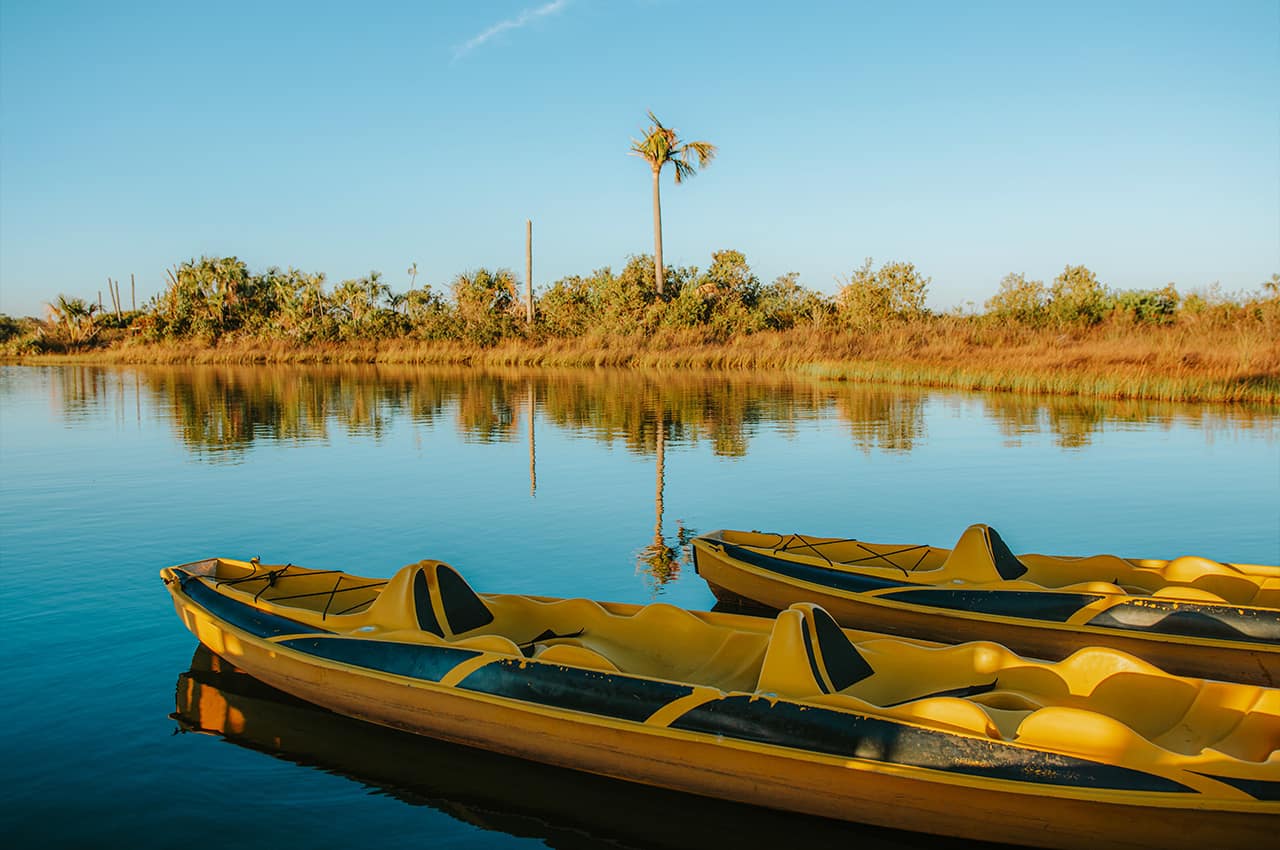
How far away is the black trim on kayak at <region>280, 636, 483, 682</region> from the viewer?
17.7ft

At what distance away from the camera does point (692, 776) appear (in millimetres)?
4766

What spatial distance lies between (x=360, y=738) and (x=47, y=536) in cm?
733

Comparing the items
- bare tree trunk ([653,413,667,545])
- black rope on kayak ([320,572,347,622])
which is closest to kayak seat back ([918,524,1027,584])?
bare tree trunk ([653,413,667,545])

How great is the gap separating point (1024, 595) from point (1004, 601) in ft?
0.48

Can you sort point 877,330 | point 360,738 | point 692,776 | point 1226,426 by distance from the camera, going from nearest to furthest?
point 692,776 → point 360,738 → point 1226,426 → point 877,330

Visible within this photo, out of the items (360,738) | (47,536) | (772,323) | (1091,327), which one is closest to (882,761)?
(360,738)

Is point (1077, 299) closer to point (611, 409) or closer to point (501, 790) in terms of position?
point (611, 409)

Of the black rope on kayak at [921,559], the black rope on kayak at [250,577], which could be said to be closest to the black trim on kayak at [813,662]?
the black rope on kayak at [921,559]

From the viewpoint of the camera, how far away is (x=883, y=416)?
75.8ft

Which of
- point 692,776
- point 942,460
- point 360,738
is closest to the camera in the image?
point 692,776

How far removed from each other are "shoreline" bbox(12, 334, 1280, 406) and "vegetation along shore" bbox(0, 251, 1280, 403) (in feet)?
0.22

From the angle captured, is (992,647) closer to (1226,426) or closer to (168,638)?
(168,638)

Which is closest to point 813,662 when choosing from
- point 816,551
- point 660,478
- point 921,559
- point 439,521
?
point 816,551

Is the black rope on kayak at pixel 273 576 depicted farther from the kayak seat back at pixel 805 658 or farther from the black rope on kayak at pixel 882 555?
the black rope on kayak at pixel 882 555
